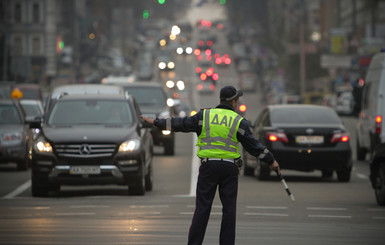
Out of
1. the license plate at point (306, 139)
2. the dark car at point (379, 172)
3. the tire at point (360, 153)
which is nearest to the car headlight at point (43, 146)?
the dark car at point (379, 172)

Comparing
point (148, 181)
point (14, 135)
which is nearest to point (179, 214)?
point (148, 181)

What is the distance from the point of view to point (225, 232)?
1094 centimetres

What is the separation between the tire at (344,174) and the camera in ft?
75.1

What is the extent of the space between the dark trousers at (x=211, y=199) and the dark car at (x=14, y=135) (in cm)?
1532

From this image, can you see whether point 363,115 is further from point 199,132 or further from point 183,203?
point 199,132

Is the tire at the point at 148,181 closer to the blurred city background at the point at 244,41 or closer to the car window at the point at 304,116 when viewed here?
the car window at the point at 304,116

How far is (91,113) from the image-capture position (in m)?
20.1

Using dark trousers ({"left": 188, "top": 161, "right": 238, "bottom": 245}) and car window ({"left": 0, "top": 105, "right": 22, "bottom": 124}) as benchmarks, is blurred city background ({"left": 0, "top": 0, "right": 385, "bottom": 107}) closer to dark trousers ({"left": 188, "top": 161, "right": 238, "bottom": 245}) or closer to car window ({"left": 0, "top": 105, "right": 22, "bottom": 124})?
car window ({"left": 0, "top": 105, "right": 22, "bottom": 124})

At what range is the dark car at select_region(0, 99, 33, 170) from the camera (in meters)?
26.2

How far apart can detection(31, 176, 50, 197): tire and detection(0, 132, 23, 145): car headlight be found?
737cm

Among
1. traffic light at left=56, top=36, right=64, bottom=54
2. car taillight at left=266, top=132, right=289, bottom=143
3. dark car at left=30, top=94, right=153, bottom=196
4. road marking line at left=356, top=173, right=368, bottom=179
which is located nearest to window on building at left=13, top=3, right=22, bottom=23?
traffic light at left=56, top=36, right=64, bottom=54

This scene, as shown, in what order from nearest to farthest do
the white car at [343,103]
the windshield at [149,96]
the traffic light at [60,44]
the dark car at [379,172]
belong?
1. the dark car at [379,172]
2. the windshield at [149,96]
3. the white car at [343,103]
4. the traffic light at [60,44]

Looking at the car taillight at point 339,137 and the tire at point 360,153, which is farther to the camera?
the tire at point 360,153

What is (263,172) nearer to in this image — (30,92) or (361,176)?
(361,176)
